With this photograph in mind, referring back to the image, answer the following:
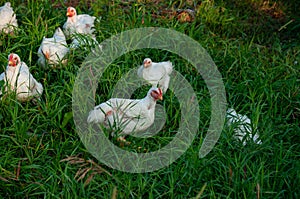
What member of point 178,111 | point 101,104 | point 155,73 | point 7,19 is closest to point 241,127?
point 178,111

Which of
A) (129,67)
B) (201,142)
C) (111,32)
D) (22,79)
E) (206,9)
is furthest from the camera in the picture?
(206,9)

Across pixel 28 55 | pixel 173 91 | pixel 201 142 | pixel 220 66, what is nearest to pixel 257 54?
pixel 220 66

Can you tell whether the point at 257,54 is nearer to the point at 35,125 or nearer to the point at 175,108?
the point at 175,108

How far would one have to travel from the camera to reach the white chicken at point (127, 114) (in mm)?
3633

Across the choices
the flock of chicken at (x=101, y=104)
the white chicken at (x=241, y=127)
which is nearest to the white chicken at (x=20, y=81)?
the flock of chicken at (x=101, y=104)

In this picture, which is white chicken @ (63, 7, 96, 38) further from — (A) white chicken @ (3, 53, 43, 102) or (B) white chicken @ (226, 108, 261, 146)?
(B) white chicken @ (226, 108, 261, 146)

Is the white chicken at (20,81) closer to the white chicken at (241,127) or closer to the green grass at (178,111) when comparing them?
the green grass at (178,111)

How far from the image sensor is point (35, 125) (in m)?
3.79

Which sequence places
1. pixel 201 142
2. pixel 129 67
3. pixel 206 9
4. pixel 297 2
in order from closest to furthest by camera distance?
1. pixel 201 142
2. pixel 129 67
3. pixel 206 9
4. pixel 297 2

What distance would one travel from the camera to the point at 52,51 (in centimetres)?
438

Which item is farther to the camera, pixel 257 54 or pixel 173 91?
pixel 257 54

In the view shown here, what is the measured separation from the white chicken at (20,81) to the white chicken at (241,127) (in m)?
1.46

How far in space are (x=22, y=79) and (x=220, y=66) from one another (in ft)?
5.78

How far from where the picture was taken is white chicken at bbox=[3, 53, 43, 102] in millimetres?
3945
